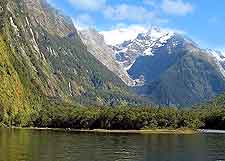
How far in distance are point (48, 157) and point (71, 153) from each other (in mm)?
14527

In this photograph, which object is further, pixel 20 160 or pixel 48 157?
pixel 48 157

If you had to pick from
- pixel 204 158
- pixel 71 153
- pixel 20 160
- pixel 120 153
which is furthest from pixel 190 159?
pixel 20 160

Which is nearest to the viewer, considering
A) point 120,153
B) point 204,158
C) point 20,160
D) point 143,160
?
point 20,160

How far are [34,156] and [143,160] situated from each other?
27.1 metres

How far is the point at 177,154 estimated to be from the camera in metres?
149

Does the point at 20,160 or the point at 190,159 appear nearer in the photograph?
the point at 20,160

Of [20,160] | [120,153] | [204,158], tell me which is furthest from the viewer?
[120,153]

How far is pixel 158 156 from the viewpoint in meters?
140

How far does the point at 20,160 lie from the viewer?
120812mm

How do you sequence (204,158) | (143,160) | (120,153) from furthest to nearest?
(120,153)
(204,158)
(143,160)

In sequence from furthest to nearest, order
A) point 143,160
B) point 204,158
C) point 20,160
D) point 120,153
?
point 120,153, point 204,158, point 143,160, point 20,160

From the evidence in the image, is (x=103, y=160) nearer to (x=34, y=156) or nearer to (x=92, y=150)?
(x=34, y=156)

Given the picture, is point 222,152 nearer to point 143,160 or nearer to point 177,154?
point 177,154

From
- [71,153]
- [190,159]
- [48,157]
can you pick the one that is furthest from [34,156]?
[190,159]
